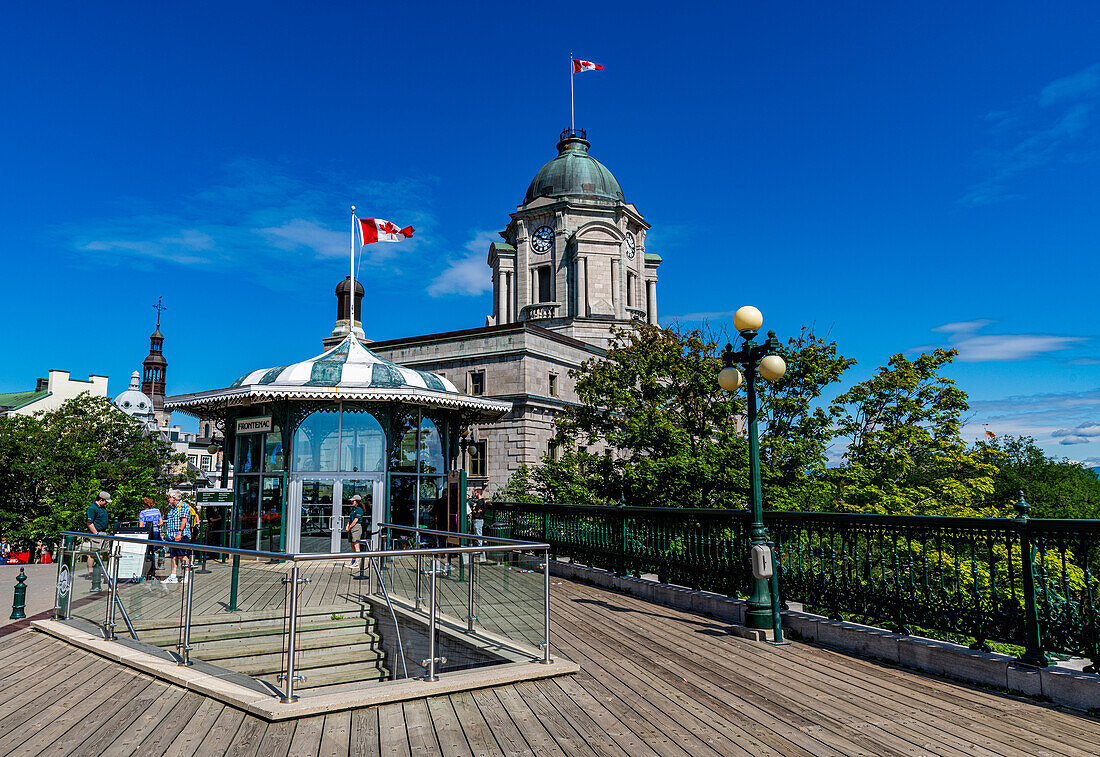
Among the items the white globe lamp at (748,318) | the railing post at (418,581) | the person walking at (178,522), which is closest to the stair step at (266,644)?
the railing post at (418,581)

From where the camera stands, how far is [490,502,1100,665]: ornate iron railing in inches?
249

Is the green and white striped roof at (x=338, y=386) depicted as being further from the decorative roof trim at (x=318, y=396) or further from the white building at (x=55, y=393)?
the white building at (x=55, y=393)

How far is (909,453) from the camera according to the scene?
24.5 m

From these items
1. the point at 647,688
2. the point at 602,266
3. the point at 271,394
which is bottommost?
the point at 647,688

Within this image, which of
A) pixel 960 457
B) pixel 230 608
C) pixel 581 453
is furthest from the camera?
pixel 581 453

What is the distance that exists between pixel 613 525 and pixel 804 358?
14.8 meters

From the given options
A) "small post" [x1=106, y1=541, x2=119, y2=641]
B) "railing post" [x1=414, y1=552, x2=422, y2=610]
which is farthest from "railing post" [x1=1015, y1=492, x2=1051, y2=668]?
"small post" [x1=106, y1=541, x2=119, y2=641]

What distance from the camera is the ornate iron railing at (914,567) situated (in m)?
6.32

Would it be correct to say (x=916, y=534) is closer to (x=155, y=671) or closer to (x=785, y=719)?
(x=785, y=719)

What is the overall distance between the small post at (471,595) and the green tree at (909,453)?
18.0m

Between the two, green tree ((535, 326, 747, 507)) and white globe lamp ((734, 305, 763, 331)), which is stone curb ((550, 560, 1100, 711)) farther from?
green tree ((535, 326, 747, 507))

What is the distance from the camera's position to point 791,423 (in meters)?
25.0

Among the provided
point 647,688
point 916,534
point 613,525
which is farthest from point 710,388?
point 647,688

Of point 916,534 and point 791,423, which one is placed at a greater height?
point 791,423
